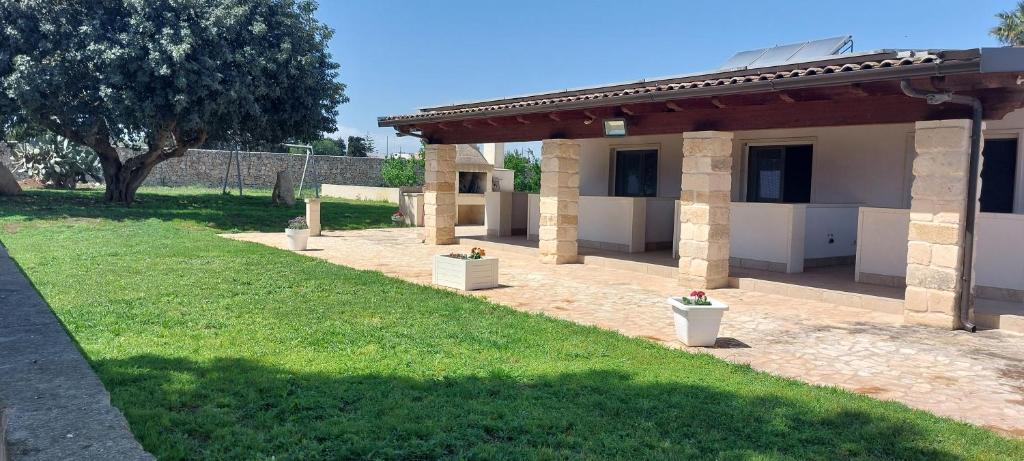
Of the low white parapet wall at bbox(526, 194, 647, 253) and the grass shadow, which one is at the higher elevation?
the low white parapet wall at bbox(526, 194, 647, 253)

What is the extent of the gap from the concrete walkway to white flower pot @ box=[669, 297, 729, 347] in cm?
467

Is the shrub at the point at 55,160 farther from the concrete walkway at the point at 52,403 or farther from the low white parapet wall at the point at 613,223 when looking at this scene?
the concrete walkway at the point at 52,403

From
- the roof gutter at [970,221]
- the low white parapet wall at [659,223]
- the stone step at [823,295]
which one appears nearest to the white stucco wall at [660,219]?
the low white parapet wall at [659,223]

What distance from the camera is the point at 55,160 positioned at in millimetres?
29250

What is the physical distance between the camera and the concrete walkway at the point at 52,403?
3312 mm

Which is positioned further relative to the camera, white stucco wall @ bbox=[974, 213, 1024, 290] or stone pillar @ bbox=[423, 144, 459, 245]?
stone pillar @ bbox=[423, 144, 459, 245]

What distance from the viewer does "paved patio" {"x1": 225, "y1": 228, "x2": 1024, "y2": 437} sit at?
5.24m

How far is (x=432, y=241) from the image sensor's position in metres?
15.7

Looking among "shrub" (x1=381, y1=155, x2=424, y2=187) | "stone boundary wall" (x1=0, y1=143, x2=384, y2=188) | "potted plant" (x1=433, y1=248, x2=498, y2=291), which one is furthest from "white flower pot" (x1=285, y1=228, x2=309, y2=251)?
Result: "stone boundary wall" (x1=0, y1=143, x2=384, y2=188)

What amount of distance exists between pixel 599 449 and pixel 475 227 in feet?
58.0

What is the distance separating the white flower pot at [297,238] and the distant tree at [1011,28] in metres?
37.7

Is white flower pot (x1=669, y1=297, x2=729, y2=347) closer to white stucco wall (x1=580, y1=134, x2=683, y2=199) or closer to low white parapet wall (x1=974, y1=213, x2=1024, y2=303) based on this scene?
low white parapet wall (x1=974, y1=213, x2=1024, y2=303)

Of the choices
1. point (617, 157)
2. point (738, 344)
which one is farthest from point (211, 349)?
point (617, 157)

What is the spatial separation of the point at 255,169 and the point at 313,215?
2345cm
